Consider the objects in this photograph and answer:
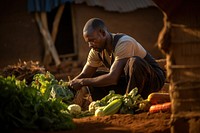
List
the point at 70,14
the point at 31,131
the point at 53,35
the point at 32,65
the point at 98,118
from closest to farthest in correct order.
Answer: the point at 31,131 → the point at 98,118 → the point at 32,65 → the point at 53,35 → the point at 70,14

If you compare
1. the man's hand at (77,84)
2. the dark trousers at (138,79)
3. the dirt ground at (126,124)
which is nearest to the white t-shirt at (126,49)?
the dark trousers at (138,79)

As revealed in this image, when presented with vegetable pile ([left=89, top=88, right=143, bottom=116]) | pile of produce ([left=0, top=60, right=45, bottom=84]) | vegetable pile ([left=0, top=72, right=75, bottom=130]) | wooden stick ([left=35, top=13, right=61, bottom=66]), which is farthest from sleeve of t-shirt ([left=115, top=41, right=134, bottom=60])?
wooden stick ([left=35, top=13, right=61, bottom=66])

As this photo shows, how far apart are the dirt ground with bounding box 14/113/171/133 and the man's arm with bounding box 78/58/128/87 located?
3.78 feet

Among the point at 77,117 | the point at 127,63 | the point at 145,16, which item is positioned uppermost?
the point at 145,16

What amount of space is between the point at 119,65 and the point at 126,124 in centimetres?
173

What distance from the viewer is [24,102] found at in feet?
19.8

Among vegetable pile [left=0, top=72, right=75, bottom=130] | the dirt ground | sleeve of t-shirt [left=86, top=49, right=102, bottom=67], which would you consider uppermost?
sleeve of t-shirt [left=86, top=49, right=102, bottom=67]

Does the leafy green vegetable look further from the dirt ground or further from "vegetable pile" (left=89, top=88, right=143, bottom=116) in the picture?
the dirt ground

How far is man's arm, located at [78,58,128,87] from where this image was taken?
7.74 meters

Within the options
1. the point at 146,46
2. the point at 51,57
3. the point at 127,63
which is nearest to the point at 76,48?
the point at 51,57

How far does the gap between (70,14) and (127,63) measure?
10.7 meters

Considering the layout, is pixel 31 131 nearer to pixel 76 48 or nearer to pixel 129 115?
pixel 129 115

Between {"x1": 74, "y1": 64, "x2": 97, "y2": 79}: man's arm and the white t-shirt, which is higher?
the white t-shirt

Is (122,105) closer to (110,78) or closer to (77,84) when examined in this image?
(110,78)
